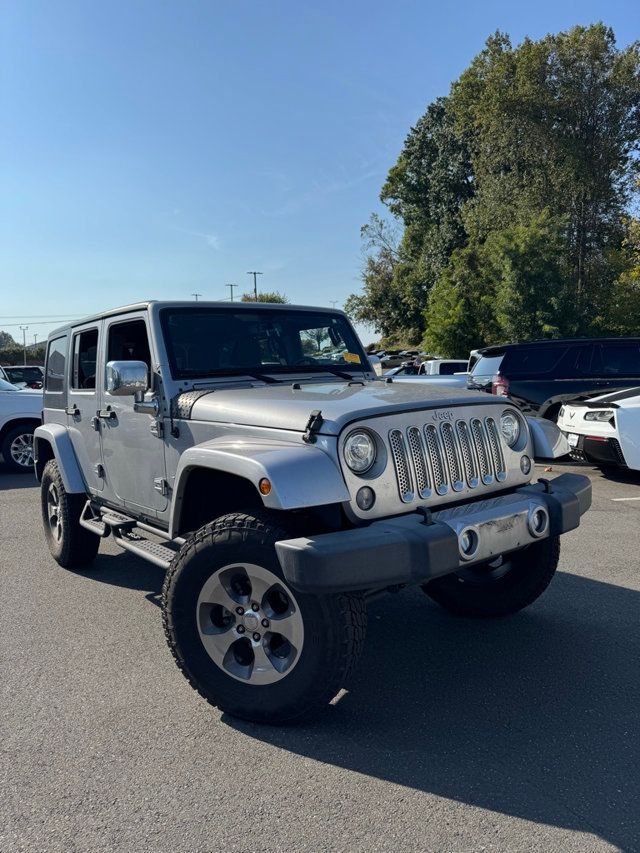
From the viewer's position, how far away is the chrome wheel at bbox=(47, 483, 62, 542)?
5617mm

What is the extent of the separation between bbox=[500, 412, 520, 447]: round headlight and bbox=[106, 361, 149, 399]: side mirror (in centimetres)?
196

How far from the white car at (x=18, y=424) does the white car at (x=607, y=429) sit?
314 inches

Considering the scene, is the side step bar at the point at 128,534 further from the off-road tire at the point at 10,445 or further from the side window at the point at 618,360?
the side window at the point at 618,360

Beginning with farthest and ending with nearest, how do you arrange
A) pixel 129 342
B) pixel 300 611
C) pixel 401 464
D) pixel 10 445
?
pixel 10 445 < pixel 129 342 < pixel 401 464 < pixel 300 611

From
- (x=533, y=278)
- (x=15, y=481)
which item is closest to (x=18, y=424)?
(x=15, y=481)

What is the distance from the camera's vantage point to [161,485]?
4004 mm

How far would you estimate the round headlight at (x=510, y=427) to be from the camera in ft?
12.2

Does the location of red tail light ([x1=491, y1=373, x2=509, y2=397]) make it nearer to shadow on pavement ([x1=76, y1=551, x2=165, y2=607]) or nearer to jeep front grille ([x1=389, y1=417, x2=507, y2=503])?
shadow on pavement ([x1=76, y1=551, x2=165, y2=607])

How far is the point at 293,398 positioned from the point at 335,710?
1.48 m

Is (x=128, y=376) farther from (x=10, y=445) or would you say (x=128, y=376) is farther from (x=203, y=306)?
(x=10, y=445)

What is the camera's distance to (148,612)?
15.2ft

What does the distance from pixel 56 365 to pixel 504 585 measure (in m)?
3.98

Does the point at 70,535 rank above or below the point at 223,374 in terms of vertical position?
below

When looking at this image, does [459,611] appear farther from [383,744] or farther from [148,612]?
[148,612]
